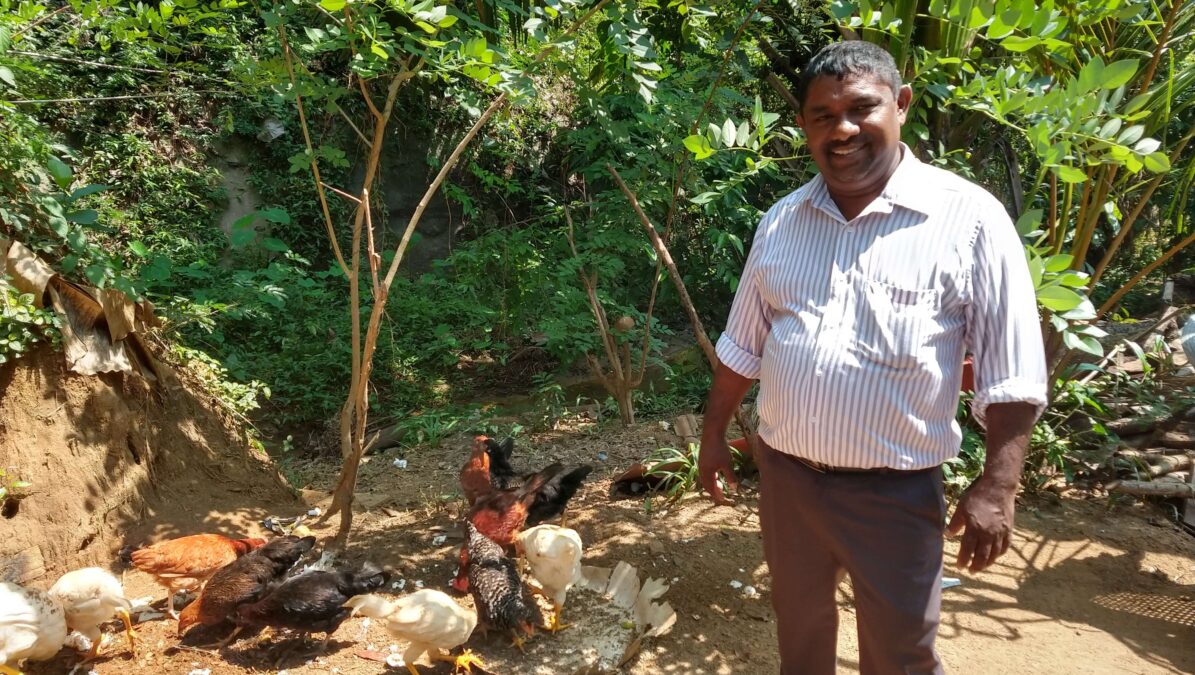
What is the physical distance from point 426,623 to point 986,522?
1.97 metres

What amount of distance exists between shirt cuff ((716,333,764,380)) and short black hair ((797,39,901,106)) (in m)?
0.76

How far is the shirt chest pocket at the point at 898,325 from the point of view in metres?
1.83

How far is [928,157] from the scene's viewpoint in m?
4.02

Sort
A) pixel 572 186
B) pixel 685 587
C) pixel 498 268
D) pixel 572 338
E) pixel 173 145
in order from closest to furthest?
pixel 685 587 < pixel 572 338 < pixel 498 268 < pixel 173 145 < pixel 572 186

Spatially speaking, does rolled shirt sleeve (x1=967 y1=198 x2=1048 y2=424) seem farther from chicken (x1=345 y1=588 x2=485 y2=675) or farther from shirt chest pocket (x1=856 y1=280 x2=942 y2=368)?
chicken (x1=345 y1=588 x2=485 y2=675)

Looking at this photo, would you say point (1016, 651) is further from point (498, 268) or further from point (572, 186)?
point (572, 186)

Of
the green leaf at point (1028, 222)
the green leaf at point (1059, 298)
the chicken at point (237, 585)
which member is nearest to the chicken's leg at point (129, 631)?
the chicken at point (237, 585)

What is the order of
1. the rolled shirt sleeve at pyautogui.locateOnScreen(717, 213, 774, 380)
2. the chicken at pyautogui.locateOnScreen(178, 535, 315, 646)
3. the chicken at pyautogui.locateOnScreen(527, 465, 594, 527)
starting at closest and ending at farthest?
the rolled shirt sleeve at pyautogui.locateOnScreen(717, 213, 774, 380) → the chicken at pyautogui.locateOnScreen(178, 535, 315, 646) → the chicken at pyautogui.locateOnScreen(527, 465, 594, 527)

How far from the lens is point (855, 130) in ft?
6.40

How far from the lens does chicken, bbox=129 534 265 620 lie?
3.23 meters

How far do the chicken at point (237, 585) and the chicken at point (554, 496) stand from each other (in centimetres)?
120

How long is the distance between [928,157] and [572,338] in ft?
10.9

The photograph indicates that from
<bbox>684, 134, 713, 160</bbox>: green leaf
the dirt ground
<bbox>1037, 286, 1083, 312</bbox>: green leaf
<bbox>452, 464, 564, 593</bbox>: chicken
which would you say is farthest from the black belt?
<bbox>452, 464, 564, 593</bbox>: chicken

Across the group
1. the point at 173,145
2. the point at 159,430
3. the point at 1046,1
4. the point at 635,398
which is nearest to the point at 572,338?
the point at 635,398
